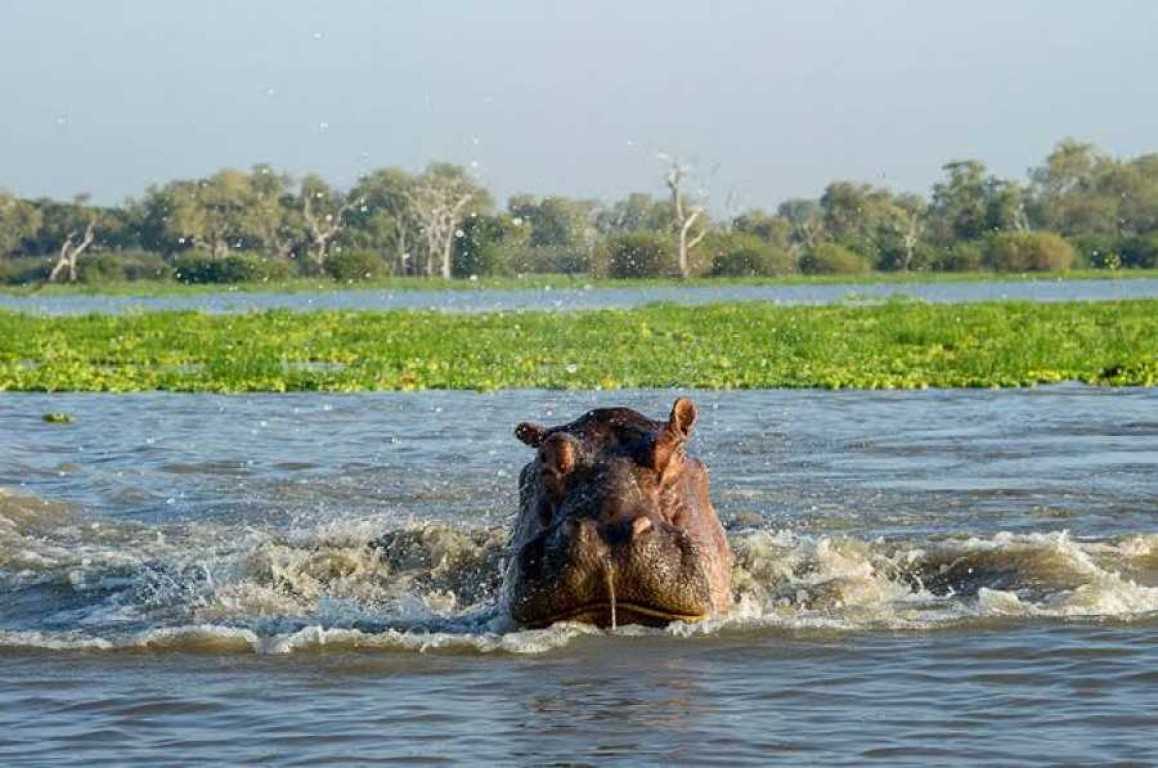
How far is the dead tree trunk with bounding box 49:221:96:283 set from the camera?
96500 mm

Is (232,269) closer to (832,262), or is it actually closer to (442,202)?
(442,202)

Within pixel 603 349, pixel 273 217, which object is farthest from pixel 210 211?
pixel 603 349

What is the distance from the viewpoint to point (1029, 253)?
3625 inches

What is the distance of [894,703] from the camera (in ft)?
22.5

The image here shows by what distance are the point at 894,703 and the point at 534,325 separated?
1072 inches

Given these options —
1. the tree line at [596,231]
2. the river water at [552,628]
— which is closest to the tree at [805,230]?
the tree line at [596,231]

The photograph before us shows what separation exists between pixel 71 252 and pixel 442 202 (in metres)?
30.7

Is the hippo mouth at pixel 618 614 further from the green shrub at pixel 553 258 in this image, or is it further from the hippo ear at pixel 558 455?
the green shrub at pixel 553 258

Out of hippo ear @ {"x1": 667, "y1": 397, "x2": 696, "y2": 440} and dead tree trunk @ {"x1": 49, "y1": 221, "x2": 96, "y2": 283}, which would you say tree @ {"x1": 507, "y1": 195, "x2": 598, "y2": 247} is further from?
hippo ear @ {"x1": 667, "y1": 397, "x2": 696, "y2": 440}

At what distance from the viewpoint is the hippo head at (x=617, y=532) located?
7402 mm

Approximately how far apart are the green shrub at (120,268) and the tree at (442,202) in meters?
17.3

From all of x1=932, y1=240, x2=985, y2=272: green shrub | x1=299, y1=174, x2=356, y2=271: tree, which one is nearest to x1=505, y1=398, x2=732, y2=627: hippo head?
x1=299, y1=174, x2=356, y2=271: tree

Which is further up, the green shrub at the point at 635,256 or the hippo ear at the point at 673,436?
the hippo ear at the point at 673,436

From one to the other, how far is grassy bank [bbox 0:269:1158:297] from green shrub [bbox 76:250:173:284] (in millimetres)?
3556
